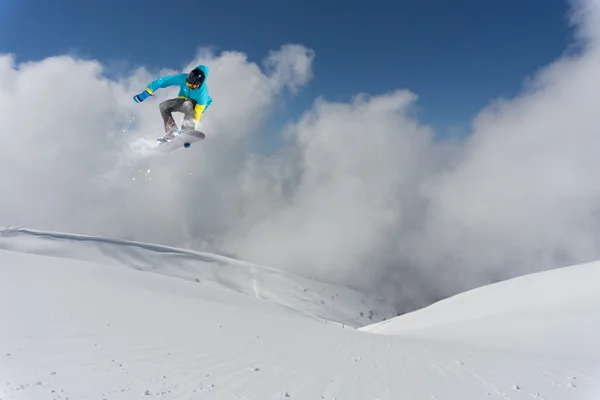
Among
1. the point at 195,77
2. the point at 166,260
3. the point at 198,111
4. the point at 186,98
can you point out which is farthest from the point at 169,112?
the point at 166,260

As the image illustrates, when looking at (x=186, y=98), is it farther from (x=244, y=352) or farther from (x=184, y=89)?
(x=244, y=352)

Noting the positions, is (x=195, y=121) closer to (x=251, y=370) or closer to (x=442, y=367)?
(x=251, y=370)

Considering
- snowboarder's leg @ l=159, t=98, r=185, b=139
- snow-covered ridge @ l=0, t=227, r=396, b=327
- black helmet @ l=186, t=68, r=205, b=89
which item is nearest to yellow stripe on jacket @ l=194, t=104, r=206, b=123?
snowboarder's leg @ l=159, t=98, r=185, b=139

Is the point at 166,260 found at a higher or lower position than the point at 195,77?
higher

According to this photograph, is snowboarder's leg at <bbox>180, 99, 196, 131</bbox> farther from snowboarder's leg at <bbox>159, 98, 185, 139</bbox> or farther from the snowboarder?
snowboarder's leg at <bbox>159, 98, 185, 139</bbox>

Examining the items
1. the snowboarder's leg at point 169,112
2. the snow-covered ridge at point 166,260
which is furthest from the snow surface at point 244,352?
the snow-covered ridge at point 166,260

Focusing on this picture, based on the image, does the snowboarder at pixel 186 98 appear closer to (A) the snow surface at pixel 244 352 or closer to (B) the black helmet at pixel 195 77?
(B) the black helmet at pixel 195 77

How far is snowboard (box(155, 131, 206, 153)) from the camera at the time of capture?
16.2m

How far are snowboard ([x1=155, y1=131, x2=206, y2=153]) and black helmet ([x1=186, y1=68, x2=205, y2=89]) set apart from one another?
2981 mm

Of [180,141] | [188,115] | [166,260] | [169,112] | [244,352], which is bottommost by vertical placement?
[244,352]

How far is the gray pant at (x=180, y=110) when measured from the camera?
15022mm

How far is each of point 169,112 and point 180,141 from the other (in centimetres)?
193

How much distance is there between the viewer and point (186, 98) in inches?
587

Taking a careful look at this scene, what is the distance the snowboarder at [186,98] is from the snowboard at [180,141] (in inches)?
13.5
